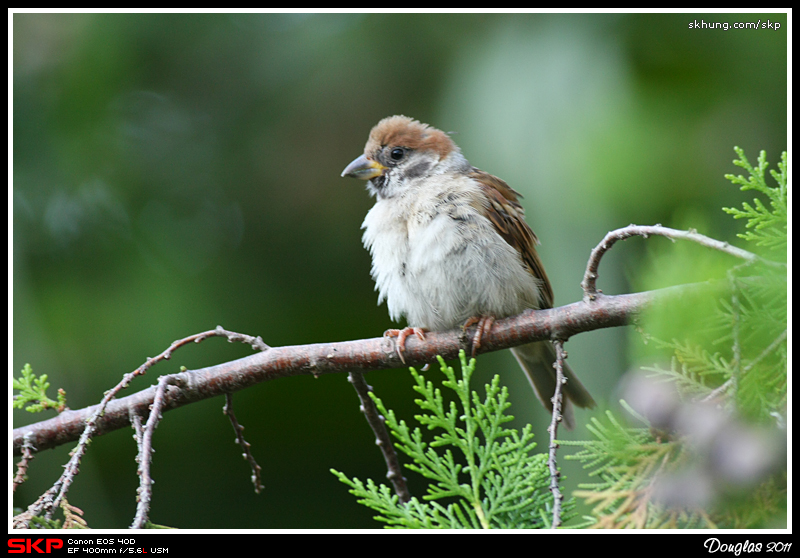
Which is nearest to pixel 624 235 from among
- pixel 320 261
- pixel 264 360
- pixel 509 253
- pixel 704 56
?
pixel 509 253

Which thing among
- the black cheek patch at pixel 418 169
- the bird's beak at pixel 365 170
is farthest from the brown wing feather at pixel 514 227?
the bird's beak at pixel 365 170

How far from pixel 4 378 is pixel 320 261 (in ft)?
7.24

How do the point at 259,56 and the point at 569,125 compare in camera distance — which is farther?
the point at 259,56

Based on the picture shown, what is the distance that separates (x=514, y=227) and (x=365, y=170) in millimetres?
726

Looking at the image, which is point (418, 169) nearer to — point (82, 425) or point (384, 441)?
point (384, 441)

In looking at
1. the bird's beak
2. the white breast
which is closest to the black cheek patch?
the bird's beak

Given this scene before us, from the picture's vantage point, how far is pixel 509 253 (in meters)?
2.46

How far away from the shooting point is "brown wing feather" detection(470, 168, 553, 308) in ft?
8.26

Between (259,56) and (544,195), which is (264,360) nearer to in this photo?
(544,195)

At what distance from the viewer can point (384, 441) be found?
6.68 ft
